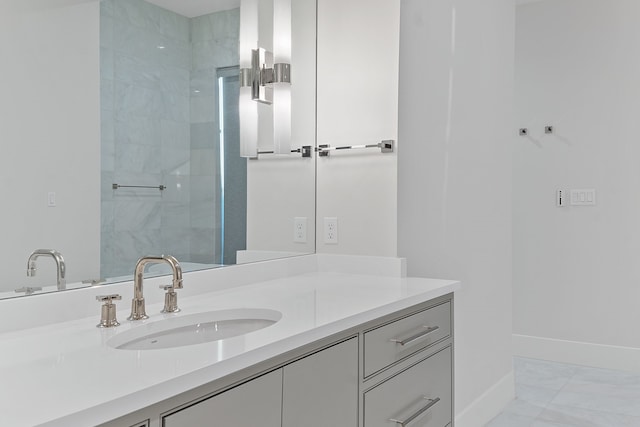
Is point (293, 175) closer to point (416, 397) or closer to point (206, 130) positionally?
point (206, 130)

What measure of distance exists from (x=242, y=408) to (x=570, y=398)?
2617 mm

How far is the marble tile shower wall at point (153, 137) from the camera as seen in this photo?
1532 millimetres

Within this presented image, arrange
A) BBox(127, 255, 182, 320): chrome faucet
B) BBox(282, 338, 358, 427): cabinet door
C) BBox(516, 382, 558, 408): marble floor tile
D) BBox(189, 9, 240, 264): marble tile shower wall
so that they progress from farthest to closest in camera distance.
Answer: BBox(516, 382, 558, 408): marble floor tile < BBox(189, 9, 240, 264): marble tile shower wall < BBox(127, 255, 182, 320): chrome faucet < BBox(282, 338, 358, 427): cabinet door

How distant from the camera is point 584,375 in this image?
11.6 feet

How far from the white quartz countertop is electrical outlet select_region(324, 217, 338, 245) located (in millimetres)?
692

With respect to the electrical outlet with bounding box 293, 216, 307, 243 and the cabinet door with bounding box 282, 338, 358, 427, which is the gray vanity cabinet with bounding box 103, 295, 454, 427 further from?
the electrical outlet with bounding box 293, 216, 307, 243

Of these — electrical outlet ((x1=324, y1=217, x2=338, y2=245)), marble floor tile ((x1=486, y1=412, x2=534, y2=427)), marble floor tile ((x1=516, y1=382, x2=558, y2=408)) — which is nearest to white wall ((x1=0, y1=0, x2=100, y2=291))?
electrical outlet ((x1=324, y1=217, x2=338, y2=245))

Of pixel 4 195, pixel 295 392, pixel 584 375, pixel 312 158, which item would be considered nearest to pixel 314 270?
pixel 312 158

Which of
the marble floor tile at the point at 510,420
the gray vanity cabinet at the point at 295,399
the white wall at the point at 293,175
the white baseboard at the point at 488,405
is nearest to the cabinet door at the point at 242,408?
the gray vanity cabinet at the point at 295,399

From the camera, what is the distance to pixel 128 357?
1.04 meters

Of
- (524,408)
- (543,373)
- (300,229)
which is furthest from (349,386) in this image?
(543,373)

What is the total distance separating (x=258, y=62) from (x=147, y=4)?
1.89 ft

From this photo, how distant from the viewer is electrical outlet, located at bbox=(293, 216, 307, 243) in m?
2.43

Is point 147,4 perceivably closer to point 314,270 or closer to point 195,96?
point 195,96
